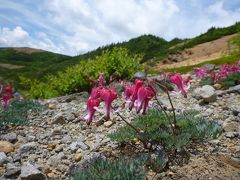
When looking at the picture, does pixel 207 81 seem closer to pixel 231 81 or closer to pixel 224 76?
pixel 224 76

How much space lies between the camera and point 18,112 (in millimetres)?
7699

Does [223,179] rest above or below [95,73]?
below

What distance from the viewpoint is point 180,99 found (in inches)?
342

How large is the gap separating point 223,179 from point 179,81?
119cm

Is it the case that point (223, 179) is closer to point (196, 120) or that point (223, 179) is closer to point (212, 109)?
point (196, 120)

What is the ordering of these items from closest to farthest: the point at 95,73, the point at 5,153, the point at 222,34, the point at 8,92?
1. the point at 5,153
2. the point at 8,92
3. the point at 95,73
4. the point at 222,34

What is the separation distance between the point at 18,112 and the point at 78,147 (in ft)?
8.93

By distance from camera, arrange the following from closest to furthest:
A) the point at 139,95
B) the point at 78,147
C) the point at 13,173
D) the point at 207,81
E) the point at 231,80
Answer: the point at 139,95 < the point at 13,173 < the point at 78,147 < the point at 231,80 < the point at 207,81

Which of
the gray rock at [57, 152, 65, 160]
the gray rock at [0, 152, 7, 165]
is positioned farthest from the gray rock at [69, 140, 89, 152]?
the gray rock at [0, 152, 7, 165]

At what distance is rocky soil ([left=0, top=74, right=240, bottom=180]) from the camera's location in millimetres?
4422

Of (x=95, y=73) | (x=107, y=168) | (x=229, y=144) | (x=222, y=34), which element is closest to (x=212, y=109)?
(x=229, y=144)

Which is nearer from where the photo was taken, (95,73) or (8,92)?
(8,92)

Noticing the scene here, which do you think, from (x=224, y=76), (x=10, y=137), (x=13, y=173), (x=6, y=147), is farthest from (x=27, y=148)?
(x=224, y=76)

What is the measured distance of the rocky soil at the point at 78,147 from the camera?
442 centimetres
